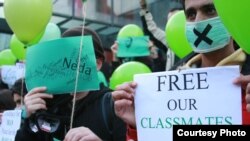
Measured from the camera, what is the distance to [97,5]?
9852 mm

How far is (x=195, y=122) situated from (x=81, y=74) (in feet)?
1.94

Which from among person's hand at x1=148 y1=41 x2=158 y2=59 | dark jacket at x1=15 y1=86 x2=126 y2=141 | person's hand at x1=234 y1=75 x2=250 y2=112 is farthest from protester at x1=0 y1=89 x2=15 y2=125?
person's hand at x1=234 y1=75 x2=250 y2=112

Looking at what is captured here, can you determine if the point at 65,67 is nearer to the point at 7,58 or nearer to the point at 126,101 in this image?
the point at 126,101

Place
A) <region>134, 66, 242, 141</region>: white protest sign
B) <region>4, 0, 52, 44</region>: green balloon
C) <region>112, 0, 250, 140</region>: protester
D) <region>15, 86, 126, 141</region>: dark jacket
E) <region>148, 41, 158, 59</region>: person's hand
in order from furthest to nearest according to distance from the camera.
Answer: <region>148, 41, 158, 59</region>: person's hand, <region>4, 0, 52, 44</region>: green balloon, <region>15, 86, 126, 141</region>: dark jacket, <region>112, 0, 250, 140</region>: protester, <region>134, 66, 242, 141</region>: white protest sign

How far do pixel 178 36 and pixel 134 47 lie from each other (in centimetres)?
88

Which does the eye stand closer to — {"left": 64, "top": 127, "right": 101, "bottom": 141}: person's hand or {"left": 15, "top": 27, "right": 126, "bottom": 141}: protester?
{"left": 15, "top": 27, "right": 126, "bottom": 141}: protester

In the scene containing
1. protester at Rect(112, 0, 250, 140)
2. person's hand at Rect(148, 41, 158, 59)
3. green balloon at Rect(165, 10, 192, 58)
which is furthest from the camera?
person's hand at Rect(148, 41, 158, 59)

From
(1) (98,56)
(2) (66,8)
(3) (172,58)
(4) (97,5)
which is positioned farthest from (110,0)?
(1) (98,56)

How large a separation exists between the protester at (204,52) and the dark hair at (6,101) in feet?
6.51

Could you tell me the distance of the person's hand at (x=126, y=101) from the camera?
5.07 ft

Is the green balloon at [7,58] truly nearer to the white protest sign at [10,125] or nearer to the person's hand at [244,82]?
the white protest sign at [10,125]

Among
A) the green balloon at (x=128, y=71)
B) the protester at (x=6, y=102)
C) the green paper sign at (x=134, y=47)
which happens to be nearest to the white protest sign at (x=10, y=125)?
the protester at (x=6, y=102)

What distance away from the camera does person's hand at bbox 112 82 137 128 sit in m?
1.54

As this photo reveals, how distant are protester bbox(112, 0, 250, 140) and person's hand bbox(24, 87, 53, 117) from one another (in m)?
0.37
